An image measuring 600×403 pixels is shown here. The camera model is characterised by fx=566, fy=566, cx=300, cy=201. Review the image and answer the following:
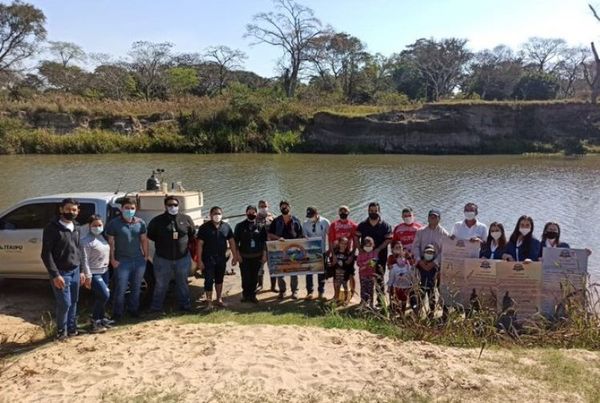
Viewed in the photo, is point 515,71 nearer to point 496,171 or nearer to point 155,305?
point 496,171

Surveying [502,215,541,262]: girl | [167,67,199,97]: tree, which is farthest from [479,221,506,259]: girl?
[167,67,199,97]: tree

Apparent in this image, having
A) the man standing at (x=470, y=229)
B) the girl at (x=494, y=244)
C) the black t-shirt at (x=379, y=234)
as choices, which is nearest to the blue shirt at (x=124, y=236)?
the black t-shirt at (x=379, y=234)

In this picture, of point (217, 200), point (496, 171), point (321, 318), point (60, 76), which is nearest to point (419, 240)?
point (321, 318)

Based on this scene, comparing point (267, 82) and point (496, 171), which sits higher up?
point (267, 82)

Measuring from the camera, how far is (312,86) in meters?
61.9

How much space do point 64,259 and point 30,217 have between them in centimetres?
239

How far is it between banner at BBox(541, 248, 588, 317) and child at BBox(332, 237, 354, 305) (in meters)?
2.85

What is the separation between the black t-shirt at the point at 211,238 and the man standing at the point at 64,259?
194cm

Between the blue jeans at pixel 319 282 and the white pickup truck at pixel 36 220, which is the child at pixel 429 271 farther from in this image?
the white pickup truck at pixel 36 220

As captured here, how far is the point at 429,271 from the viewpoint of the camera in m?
8.31

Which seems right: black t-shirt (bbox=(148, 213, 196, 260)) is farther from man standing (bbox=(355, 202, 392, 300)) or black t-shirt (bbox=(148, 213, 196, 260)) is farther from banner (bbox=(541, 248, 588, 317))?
banner (bbox=(541, 248, 588, 317))

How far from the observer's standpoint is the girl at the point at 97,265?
7.60 metres

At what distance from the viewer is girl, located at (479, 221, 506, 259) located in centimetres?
834

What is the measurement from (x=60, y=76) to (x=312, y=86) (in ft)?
91.7
